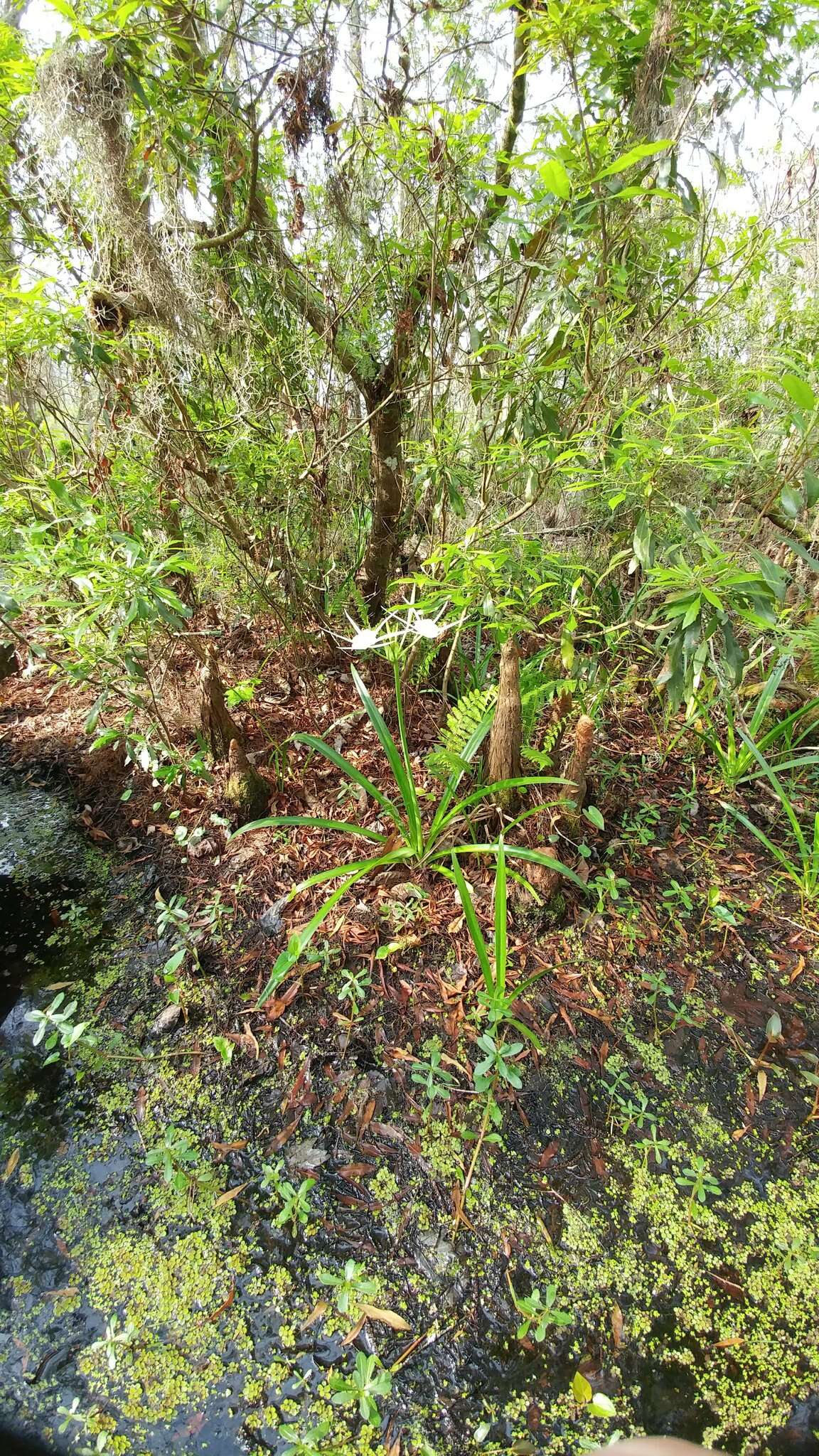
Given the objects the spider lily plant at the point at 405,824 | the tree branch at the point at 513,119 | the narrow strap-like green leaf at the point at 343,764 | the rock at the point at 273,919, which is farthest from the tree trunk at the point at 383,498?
the rock at the point at 273,919

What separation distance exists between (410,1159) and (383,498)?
2157 mm

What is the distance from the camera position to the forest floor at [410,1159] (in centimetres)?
103

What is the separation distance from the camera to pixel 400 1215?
48.9 inches

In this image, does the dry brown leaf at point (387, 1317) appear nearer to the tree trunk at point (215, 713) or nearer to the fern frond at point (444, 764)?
the fern frond at point (444, 764)

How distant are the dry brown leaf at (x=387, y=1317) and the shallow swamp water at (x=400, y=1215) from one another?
0.03 ft

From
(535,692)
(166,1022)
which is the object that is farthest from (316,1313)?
(535,692)

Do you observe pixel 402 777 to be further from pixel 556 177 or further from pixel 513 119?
pixel 513 119

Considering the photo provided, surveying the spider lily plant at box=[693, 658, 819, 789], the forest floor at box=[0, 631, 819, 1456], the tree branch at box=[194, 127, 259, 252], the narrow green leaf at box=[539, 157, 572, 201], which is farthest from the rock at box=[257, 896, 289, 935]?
the tree branch at box=[194, 127, 259, 252]

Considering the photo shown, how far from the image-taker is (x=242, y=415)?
2.01 metres

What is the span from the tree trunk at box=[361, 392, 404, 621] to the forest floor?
1.01 m

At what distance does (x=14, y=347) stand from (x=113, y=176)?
0.57 m

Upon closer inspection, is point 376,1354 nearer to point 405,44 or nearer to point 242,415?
point 242,415

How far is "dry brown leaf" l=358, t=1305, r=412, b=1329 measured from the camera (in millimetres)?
1096

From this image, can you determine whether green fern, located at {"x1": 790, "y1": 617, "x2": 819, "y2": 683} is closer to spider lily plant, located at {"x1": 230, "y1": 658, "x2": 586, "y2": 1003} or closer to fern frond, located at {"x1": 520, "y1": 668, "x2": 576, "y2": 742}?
fern frond, located at {"x1": 520, "y1": 668, "x2": 576, "y2": 742}
